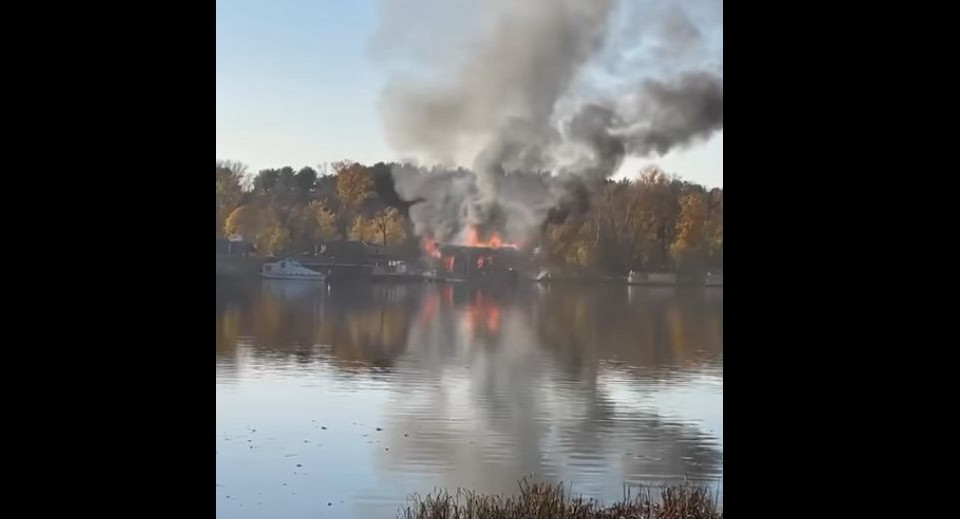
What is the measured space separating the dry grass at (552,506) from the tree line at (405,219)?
2.40 feet

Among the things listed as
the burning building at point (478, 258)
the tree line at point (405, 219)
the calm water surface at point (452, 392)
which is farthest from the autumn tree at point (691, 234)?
the burning building at point (478, 258)

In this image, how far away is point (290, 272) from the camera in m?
2.78

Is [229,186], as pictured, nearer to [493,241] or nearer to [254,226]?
[254,226]

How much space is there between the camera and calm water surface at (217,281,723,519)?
96.0 inches

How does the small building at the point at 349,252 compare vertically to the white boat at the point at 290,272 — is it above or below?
above

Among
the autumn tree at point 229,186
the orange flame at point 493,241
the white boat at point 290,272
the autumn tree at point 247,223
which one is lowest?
the white boat at point 290,272

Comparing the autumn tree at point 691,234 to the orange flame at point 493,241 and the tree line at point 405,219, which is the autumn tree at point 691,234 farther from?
the orange flame at point 493,241

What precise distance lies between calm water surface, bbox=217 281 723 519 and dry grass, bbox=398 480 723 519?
0.05m

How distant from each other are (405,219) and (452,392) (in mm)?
585

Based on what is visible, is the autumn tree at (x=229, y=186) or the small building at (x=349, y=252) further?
the small building at (x=349, y=252)

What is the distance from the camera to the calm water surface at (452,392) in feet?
8.00

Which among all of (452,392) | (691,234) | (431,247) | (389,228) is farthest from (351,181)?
(691,234)

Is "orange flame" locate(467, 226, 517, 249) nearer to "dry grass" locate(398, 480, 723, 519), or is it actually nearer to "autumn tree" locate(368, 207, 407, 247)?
"autumn tree" locate(368, 207, 407, 247)
